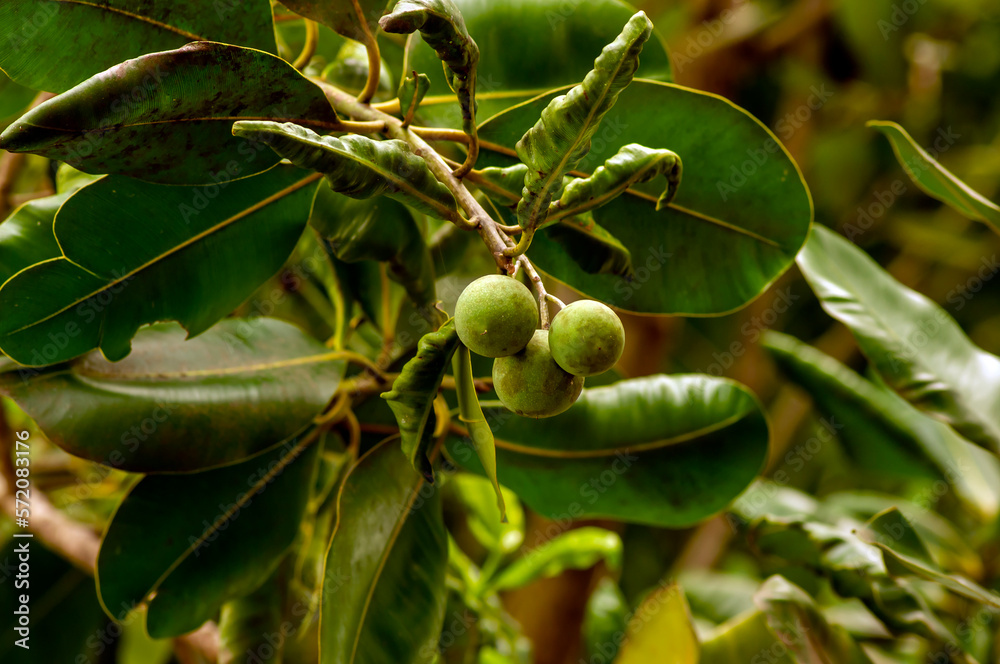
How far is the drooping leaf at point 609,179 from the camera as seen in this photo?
1.55ft

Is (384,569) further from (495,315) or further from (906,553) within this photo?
(906,553)

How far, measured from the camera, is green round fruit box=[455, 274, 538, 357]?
1.34 ft

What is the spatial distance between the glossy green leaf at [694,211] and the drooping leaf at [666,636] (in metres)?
0.44

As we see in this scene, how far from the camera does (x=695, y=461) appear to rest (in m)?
0.82

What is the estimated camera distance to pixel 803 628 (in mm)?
920

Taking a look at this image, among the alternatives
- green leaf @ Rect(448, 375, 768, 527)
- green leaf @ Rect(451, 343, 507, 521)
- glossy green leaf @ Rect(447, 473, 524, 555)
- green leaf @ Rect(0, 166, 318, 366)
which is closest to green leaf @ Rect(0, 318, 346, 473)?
green leaf @ Rect(0, 166, 318, 366)

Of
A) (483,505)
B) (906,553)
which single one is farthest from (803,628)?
(483,505)

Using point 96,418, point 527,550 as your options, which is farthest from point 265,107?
point 527,550

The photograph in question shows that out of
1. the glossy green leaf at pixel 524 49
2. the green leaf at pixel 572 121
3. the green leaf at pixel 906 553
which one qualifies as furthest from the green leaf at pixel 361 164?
the green leaf at pixel 906 553

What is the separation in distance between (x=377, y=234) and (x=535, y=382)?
0.86 ft

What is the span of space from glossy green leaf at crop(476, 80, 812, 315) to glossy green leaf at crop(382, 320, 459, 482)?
0.79 ft

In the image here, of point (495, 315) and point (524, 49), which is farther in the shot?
point (524, 49)

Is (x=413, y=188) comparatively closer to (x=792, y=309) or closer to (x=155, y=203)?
(x=155, y=203)

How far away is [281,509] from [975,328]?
2.29 meters
